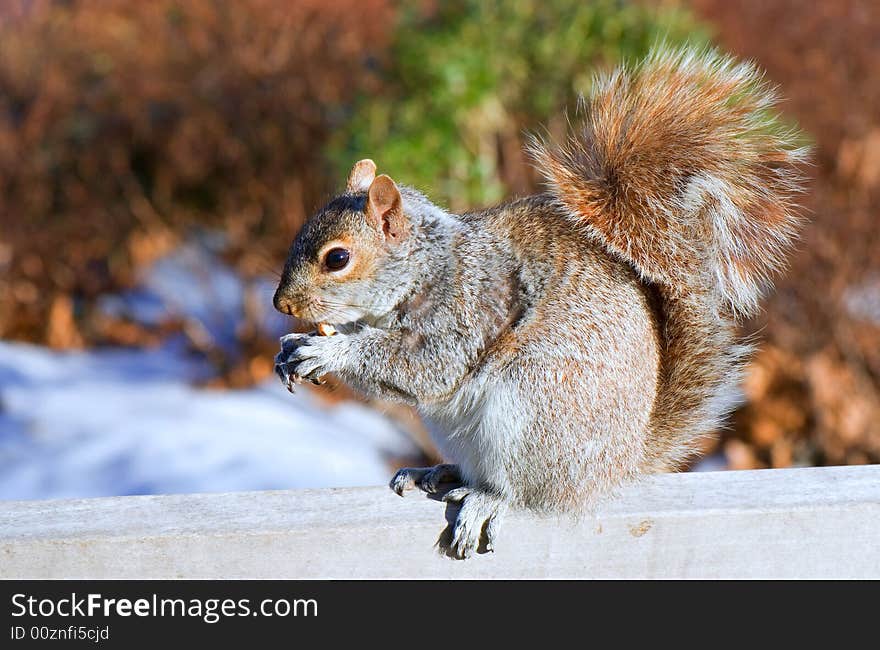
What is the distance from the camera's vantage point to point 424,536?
4.47ft

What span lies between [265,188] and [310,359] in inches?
99.5

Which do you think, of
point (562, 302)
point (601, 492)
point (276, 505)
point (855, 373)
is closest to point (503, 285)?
point (562, 302)

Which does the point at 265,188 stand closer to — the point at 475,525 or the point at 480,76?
the point at 480,76

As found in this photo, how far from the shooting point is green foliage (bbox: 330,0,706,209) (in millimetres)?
3088

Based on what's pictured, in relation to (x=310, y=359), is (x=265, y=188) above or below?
above

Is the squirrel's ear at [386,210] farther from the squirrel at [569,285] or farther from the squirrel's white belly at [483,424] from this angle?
the squirrel's white belly at [483,424]

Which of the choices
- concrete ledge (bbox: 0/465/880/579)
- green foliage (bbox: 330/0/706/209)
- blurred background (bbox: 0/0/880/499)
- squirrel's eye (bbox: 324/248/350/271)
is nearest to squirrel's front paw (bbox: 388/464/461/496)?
concrete ledge (bbox: 0/465/880/579)

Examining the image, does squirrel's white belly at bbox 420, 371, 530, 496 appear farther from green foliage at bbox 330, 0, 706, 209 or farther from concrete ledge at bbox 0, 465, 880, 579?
green foliage at bbox 330, 0, 706, 209

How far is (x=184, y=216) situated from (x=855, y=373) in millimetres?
2427

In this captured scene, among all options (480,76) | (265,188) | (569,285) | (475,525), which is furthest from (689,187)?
(265,188)

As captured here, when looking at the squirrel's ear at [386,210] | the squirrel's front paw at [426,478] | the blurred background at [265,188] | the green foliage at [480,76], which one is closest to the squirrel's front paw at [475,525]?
the squirrel's front paw at [426,478]

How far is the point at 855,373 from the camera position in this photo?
3.12 meters

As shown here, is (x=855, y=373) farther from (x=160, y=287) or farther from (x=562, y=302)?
(x=160, y=287)

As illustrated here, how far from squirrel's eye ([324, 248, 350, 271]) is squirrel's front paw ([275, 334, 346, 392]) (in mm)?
93
